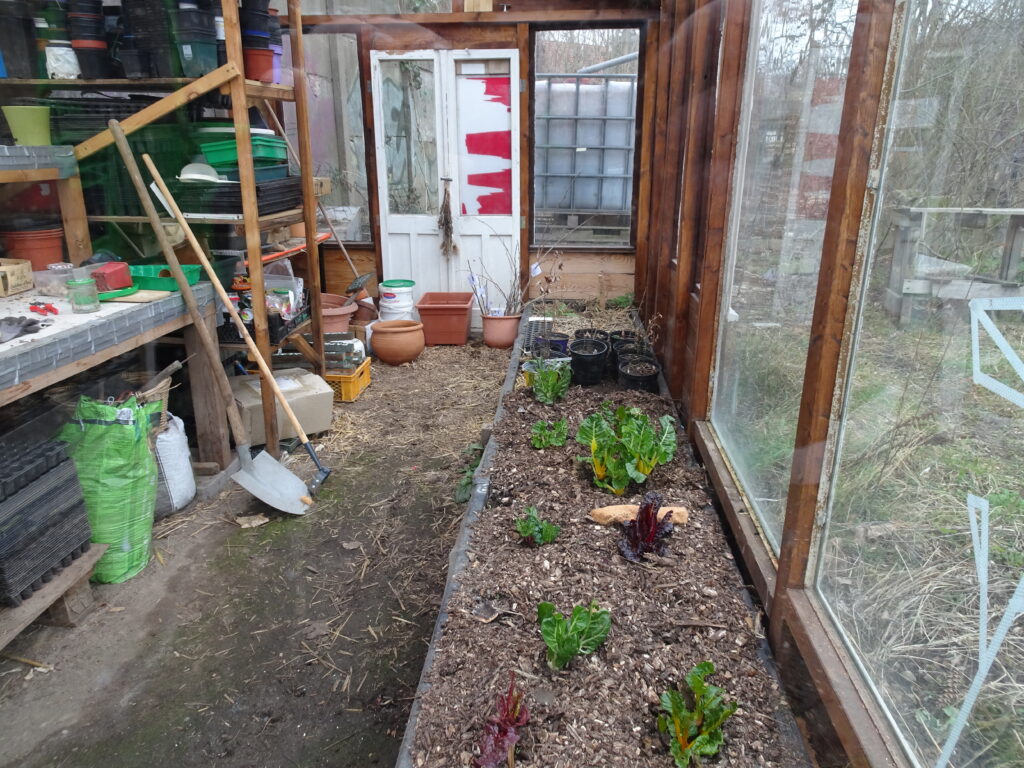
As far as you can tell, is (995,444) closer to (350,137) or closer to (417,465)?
(417,465)

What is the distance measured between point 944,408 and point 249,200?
3507 mm

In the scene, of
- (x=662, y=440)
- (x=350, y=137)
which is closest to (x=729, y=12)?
(x=662, y=440)

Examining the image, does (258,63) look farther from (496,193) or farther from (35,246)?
(496,193)

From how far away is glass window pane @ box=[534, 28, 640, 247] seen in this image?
6.32 m

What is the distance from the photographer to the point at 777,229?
2.44m

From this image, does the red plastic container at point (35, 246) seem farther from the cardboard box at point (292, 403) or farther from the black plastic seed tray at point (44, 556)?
the black plastic seed tray at point (44, 556)

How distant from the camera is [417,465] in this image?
425cm

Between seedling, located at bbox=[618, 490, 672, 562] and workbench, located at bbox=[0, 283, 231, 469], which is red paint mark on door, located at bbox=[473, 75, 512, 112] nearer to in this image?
workbench, located at bbox=[0, 283, 231, 469]

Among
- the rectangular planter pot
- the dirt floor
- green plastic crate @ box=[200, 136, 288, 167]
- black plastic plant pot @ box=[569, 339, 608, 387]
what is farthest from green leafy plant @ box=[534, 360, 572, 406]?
the rectangular planter pot

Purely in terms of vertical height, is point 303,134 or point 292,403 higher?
point 303,134

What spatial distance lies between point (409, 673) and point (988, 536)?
79.4 inches

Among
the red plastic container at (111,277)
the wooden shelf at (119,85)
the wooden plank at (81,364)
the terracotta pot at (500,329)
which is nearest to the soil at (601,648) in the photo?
the wooden plank at (81,364)

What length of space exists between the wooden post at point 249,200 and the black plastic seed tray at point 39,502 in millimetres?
1343

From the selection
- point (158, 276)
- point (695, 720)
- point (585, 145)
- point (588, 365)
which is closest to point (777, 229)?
point (695, 720)
